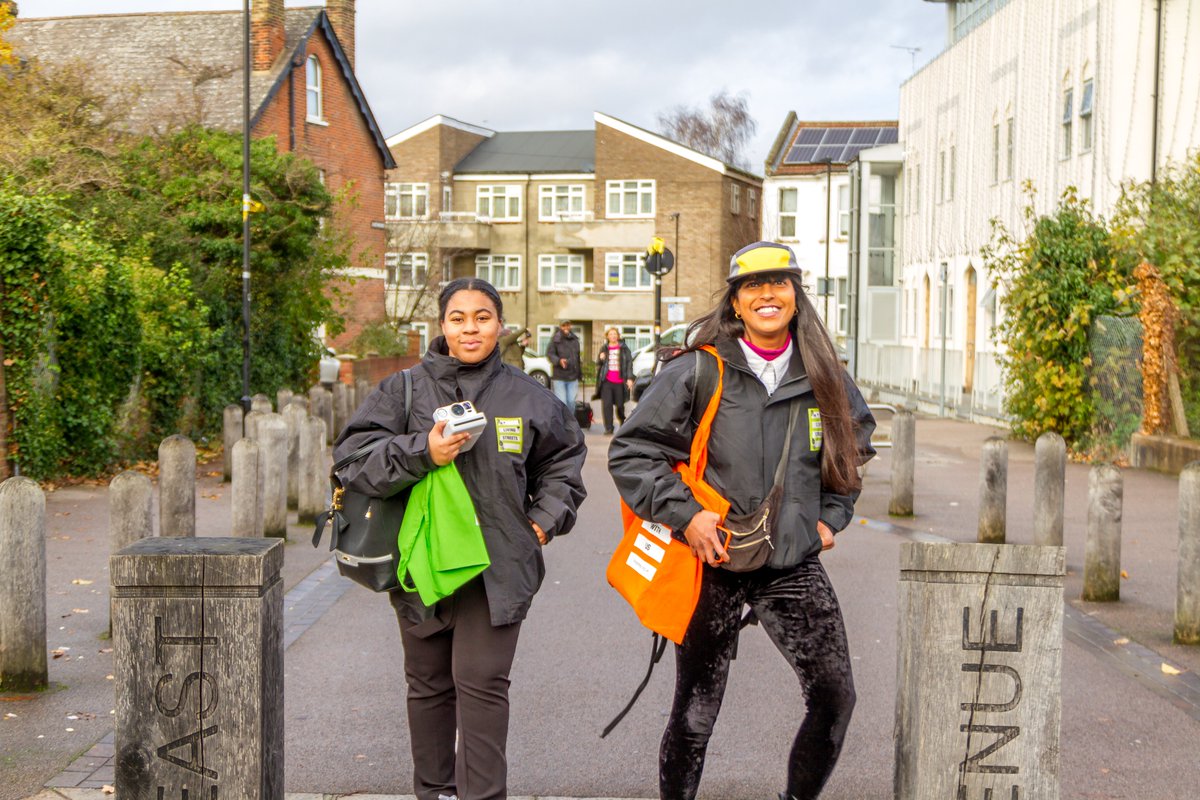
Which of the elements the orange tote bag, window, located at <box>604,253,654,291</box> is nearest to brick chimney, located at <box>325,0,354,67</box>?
window, located at <box>604,253,654,291</box>

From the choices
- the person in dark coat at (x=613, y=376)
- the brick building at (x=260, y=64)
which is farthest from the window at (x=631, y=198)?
the person in dark coat at (x=613, y=376)

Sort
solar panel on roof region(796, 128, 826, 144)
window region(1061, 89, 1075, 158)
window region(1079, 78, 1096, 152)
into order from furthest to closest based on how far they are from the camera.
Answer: solar panel on roof region(796, 128, 826, 144)
window region(1061, 89, 1075, 158)
window region(1079, 78, 1096, 152)

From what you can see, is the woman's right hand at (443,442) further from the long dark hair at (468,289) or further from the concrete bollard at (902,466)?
the concrete bollard at (902,466)

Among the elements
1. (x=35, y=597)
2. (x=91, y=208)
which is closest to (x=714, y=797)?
(x=35, y=597)

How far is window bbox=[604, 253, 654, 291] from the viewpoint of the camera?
66.9 metres

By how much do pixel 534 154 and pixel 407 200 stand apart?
23.6 ft

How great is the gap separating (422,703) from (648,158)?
64.7 metres

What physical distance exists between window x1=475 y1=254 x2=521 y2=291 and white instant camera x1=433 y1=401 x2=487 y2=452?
6492cm

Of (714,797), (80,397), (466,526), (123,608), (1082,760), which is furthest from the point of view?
(80,397)

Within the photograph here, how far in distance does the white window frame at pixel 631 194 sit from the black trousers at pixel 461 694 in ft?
210

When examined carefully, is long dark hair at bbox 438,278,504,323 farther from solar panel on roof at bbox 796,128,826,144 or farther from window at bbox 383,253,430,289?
window at bbox 383,253,430,289

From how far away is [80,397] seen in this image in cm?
1521

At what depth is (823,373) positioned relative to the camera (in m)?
4.62

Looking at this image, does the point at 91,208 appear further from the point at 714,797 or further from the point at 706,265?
the point at 706,265
